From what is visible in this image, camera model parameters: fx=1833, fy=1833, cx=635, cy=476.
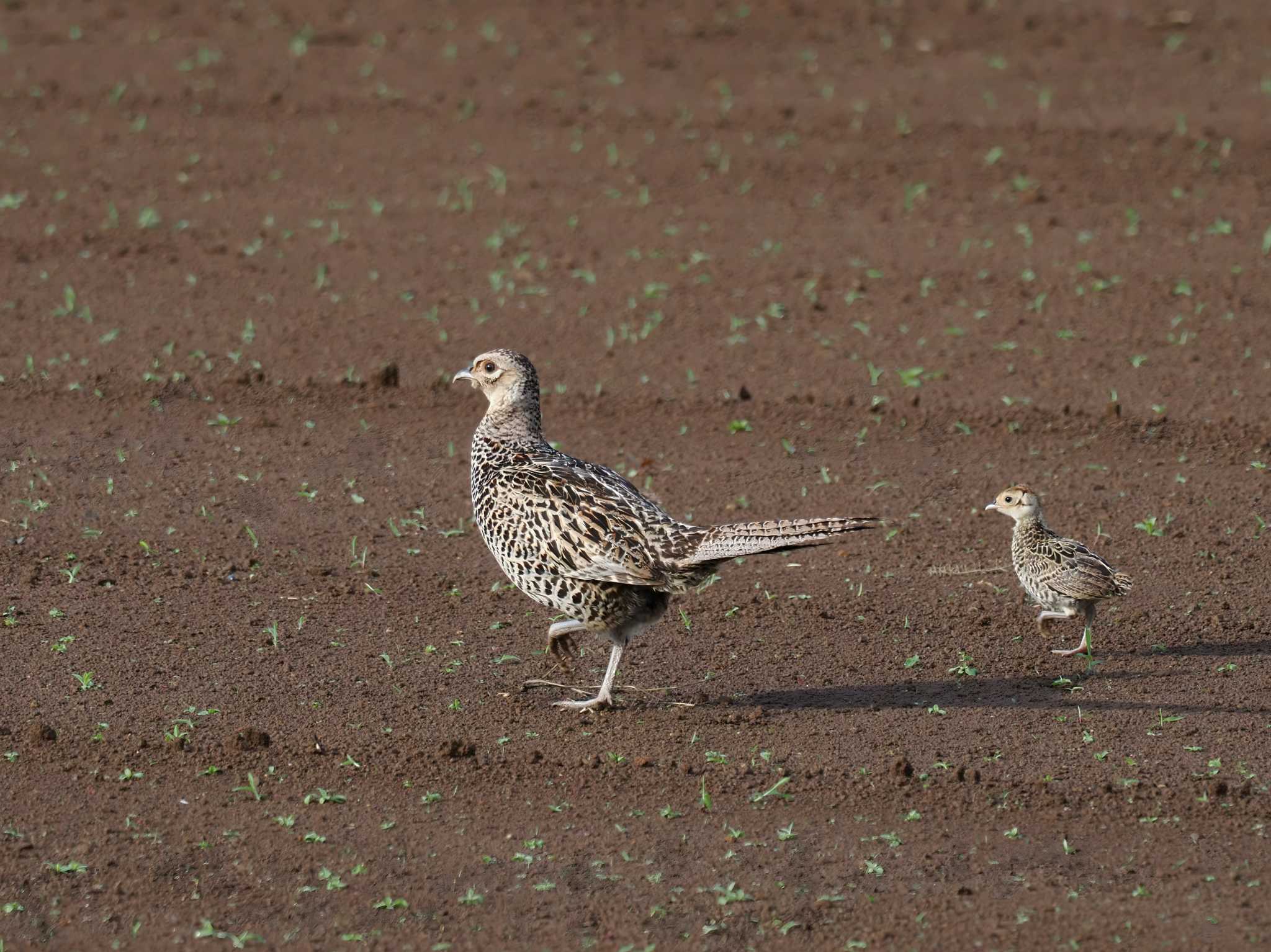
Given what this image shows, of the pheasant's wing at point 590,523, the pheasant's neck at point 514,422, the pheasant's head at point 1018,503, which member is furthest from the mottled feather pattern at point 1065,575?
the pheasant's neck at point 514,422

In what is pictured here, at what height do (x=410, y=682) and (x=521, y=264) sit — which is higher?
(x=521, y=264)

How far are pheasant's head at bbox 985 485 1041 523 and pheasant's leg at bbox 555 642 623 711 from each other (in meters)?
2.32

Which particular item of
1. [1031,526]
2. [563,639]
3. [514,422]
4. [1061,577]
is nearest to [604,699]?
[563,639]

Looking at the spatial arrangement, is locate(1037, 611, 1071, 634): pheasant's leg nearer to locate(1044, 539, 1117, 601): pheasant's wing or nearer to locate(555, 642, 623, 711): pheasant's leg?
locate(1044, 539, 1117, 601): pheasant's wing

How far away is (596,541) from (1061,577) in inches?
88.4

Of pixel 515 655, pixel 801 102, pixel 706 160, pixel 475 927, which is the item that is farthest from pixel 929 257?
pixel 475 927

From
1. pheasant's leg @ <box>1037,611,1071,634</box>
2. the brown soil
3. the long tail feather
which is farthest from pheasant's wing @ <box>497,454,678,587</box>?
pheasant's leg @ <box>1037,611,1071,634</box>

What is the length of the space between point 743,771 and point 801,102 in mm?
12728

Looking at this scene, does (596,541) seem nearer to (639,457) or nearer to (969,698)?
(969,698)

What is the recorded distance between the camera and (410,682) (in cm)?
809

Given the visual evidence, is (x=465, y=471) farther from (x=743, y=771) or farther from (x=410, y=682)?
(x=743, y=771)

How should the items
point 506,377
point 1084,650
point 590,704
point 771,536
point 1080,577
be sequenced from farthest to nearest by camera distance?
point 506,377 < point 1084,650 < point 1080,577 < point 590,704 < point 771,536

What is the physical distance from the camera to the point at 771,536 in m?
7.31

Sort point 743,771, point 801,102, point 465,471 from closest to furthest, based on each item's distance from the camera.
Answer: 1. point 743,771
2. point 465,471
3. point 801,102
